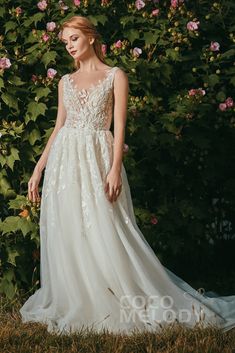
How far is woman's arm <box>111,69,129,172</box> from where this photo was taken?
4.63m

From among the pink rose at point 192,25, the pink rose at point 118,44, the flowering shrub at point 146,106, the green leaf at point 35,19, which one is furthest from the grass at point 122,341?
the pink rose at point 192,25

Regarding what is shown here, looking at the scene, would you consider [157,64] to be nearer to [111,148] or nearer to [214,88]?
[214,88]

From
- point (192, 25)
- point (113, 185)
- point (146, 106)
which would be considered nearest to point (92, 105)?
point (113, 185)

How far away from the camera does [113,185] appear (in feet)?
15.2

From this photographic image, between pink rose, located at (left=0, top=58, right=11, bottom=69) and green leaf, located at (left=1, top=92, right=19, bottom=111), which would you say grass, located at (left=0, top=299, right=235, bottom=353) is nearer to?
green leaf, located at (left=1, top=92, right=19, bottom=111)

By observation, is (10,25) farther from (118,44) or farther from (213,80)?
(213,80)

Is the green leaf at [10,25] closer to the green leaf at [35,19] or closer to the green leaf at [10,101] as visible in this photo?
the green leaf at [35,19]

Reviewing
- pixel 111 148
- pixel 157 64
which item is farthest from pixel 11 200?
pixel 157 64

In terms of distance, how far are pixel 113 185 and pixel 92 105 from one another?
1.70 ft

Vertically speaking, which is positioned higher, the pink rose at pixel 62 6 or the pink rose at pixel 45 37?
the pink rose at pixel 62 6

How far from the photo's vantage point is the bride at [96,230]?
4.64 metres

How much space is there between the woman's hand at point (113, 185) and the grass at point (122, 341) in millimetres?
816

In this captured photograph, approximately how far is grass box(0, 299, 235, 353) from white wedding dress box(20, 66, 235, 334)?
0.10m

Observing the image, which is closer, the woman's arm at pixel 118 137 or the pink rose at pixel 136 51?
the woman's arm at pixel 118 137
